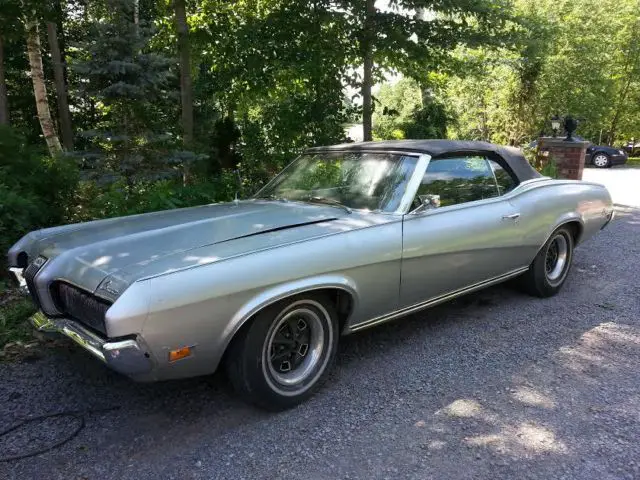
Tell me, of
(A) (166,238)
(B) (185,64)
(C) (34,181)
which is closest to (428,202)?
(A) (166,238)

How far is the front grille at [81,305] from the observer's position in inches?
98.3

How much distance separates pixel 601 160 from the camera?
77.9ft

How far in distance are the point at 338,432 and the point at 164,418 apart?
968mm

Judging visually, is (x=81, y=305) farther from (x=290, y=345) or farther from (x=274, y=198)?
(x=274, y=198)

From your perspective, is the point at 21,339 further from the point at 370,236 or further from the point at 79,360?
the point at 370,236

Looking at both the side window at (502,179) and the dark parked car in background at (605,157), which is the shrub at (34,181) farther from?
the dark parked car in background at (605,157)

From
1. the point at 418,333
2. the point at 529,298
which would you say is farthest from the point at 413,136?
the point at 418,333

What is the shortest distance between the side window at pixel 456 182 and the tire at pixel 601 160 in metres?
22.7

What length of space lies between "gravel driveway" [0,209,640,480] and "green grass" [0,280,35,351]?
1.52 feet

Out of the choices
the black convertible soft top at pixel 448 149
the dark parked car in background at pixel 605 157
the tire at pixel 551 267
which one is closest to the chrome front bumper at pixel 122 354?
the black convertible soft top at pixel 448 149

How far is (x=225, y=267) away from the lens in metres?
2.56

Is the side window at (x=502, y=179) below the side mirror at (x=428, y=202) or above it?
above

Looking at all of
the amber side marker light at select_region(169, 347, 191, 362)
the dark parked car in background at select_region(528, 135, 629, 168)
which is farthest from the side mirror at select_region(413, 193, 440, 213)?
the dark parked car in background at select_region(528, 135, 629, 168)

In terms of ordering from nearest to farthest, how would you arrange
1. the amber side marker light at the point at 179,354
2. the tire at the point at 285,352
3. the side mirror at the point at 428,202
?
1. the amber side marker light at the point at 179,354
2. the tire at the point at 285,352
3. the side mirror at the point at 428,202
